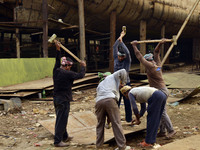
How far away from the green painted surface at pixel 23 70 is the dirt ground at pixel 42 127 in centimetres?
104

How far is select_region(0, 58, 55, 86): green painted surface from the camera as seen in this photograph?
26.4 feet

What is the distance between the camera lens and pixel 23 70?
28.2ft

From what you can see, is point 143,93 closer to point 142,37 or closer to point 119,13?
point 119,13

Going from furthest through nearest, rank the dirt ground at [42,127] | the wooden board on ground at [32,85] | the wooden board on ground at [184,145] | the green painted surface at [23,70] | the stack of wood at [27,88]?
the green painted surface at [23,70] → the wooden board on ground at [32,85] → the stack of wood at [27,88] → the dirt ground at [42,127] → the wooden board on ground at [184,145]

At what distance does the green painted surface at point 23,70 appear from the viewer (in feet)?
26.4

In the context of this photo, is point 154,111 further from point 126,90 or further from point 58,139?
point 58,139

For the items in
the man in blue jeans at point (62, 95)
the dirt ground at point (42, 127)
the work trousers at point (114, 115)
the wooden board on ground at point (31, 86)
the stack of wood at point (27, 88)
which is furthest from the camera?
the wooden board on ground at point (31, 86)

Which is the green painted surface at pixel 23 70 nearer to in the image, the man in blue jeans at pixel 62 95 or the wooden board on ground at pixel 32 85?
the wooden board on ground at pixel 32 85

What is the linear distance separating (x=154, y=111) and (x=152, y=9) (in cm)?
1069

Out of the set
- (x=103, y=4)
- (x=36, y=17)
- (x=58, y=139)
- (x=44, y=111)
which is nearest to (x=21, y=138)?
(x=58, y=139)

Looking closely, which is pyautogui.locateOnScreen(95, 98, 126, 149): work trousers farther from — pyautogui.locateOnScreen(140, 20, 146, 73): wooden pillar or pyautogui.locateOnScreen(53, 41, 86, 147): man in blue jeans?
pyautogui.locateOnScreen(140, 20, 146, 73): wooden pillar

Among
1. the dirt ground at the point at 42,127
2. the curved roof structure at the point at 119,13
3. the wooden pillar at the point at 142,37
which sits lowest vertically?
the dirt ground at the point at 42,127

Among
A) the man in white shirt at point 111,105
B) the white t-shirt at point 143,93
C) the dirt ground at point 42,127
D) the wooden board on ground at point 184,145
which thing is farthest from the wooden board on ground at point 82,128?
the wooden board on ground at point 184,145

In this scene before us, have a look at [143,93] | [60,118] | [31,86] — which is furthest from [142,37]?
[60,118]
